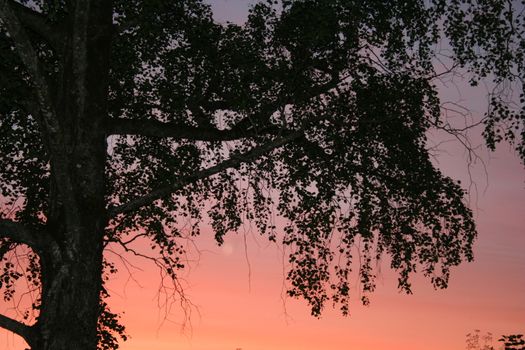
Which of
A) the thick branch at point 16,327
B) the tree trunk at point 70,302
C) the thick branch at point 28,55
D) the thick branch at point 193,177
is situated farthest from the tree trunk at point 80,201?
the thick branch at point 28,55

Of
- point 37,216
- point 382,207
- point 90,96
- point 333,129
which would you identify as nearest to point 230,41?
point 333,129

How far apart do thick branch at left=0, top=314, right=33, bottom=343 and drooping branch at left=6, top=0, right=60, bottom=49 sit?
5.37 metres

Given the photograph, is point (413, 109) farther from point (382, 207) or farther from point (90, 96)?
point (90, 96)

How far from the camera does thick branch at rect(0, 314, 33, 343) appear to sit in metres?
11.1

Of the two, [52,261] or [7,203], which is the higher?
[7,203]

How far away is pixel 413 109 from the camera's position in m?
14.7

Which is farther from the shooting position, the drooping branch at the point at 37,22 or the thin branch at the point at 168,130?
the thin branch at the point at 168,130

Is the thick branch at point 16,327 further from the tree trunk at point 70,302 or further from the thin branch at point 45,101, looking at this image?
the thin branch at point 45,101

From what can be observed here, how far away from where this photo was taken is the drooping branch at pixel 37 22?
1288cm

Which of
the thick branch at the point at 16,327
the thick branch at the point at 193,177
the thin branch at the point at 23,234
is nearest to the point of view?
the thick branch at the point at 16,327

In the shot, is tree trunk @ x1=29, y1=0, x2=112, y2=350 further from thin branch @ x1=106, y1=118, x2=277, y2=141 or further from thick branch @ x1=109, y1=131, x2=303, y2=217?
thin branch @ x1=106, y1=118, x2=277, y2=141

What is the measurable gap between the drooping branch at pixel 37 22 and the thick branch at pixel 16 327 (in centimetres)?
537

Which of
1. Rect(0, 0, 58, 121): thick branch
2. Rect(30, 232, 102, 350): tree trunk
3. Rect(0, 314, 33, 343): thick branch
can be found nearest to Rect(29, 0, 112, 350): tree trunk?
Rect(30, 232, 102, 350): tree trunk

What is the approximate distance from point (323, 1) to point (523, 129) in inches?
197
